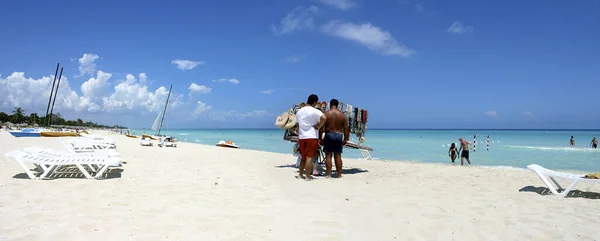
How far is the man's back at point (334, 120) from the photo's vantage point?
7391 millimetres

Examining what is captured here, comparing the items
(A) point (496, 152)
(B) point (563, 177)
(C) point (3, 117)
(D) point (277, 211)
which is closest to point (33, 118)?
(C) point (3, 117)

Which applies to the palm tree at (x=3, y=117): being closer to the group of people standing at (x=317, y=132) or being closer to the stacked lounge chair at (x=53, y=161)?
the stacked lounge chair at (x=53, y=161)

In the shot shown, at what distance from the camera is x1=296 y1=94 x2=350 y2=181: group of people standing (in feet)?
22.8

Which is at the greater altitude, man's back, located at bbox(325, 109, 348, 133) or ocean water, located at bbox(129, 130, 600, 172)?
man's back, located at bbox(325, 109, 348, 133)

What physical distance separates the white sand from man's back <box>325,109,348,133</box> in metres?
1.20

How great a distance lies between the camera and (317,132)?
278 inches

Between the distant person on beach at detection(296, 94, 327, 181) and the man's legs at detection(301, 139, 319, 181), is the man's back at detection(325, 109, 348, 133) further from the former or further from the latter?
the man's legs at detection(301, 139, 319, 181)

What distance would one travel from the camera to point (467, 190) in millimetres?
6457

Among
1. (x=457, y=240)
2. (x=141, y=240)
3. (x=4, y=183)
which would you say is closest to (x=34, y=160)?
(x=4, y=183)

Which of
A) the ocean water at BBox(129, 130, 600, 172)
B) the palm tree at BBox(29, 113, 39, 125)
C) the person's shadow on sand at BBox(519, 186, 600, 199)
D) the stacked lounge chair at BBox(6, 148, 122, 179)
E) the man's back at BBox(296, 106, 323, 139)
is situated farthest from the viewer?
the palm tree at BBox(29, 113, 39, 125)

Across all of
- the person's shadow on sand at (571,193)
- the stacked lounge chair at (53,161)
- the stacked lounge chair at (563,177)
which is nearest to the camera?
the stacked lounge chair at (563,177)

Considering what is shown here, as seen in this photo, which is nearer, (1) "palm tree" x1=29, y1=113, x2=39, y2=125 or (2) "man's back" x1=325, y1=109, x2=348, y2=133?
(2) "man's back" x1=325, y1=109, x2=348, y2=133

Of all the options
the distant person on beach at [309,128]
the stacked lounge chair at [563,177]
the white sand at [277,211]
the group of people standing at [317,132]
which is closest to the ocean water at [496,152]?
the group of people standing at [317,132]

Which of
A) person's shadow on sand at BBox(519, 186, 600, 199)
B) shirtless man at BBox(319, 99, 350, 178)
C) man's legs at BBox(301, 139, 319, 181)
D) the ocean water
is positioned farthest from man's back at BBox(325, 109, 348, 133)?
the ocean water
